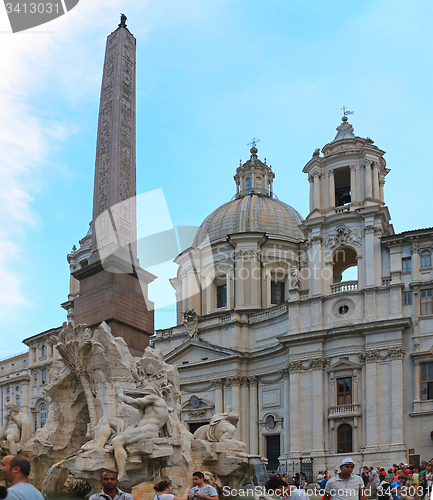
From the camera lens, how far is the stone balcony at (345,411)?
38309mm

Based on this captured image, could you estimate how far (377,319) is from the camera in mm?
38812

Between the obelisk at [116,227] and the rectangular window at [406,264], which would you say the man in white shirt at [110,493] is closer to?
the obelisk at [116,227]

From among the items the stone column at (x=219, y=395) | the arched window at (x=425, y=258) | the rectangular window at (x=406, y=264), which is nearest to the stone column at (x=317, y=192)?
the rectangular window at (x=406, y=264)

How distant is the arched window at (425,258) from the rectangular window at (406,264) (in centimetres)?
75

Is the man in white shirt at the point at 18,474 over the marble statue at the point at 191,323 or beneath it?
beneath

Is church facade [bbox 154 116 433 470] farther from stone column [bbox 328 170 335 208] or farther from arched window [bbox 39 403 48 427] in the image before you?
arched window [bbox 39 403 48 427]

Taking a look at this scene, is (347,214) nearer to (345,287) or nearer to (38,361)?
(345,287)

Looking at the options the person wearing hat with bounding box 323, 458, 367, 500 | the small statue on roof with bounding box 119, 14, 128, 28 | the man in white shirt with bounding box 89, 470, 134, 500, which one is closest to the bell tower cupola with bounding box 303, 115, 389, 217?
the small statue on roof with bounding box 119, 14, 128, 28

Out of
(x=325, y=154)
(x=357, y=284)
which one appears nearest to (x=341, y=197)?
(x=325, y=154)

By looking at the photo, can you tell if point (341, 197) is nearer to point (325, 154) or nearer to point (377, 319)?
point (325, 154)

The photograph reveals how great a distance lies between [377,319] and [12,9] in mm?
28599

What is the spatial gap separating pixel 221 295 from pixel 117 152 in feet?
114

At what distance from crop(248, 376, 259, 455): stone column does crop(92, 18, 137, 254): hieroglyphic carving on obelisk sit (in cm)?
2827

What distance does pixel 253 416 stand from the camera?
44.9m
